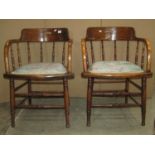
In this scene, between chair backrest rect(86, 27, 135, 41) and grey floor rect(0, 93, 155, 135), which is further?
chair backrest rect(86, 27, 135, 41)

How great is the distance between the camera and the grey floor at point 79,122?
1.66m

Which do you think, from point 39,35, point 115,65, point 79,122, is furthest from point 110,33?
point 79,122

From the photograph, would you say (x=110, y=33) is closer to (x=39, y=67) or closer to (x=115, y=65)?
(x=115, y=65)

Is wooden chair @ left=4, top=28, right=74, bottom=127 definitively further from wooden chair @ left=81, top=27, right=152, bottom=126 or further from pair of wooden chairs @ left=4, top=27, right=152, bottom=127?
wooden chair @ left=81, top=27, right=152, bottom=126

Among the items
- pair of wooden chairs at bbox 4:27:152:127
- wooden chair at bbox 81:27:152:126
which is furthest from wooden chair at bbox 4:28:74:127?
wooden chair at bbox 81:27:152:126

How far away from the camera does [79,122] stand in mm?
1804

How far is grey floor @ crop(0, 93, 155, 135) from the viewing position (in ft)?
5.43

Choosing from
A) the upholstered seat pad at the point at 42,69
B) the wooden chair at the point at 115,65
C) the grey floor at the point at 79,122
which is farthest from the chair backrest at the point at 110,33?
the grey floor at the point at 79,122

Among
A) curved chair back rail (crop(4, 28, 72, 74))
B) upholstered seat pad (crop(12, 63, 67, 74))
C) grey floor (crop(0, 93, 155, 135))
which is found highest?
curved chair back rail (crop(4, 28, 72, 74))

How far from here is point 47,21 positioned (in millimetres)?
2174

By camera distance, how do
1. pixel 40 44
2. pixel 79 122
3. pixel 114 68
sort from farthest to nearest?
1. pixel 40 44
2. pixel 79 122
3. pixel 114 68
